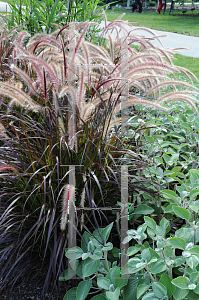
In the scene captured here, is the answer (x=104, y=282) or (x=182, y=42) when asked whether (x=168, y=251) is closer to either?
(x=104, y=282)

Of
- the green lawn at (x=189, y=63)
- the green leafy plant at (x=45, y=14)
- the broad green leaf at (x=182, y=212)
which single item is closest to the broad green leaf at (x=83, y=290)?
the broad green leaf at (x=182, y=212)

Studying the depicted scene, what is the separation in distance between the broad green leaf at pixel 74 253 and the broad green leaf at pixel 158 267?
12.1 inches

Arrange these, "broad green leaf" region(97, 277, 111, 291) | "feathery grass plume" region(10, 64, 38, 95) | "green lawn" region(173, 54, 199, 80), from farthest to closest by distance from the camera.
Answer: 1. "green lawn" region(173, 54, 199, 80)
2. "feathery grass plume" region(10, 64, 38, 95)
3. "broad green leaf" region(97, 277, 111, 291)

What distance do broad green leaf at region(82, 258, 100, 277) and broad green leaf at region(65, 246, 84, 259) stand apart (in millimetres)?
39

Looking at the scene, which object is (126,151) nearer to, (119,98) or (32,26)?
(119,98)

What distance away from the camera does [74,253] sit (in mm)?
1207

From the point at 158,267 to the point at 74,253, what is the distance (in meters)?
0.36

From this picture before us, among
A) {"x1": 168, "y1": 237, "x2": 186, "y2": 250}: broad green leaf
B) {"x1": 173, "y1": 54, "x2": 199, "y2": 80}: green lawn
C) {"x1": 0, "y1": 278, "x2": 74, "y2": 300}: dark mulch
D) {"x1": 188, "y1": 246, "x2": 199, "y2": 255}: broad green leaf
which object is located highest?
{"x1": 173, "y1": 54, "x2": 199, "y2": 80}: green lawn

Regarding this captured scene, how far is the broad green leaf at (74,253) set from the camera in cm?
119

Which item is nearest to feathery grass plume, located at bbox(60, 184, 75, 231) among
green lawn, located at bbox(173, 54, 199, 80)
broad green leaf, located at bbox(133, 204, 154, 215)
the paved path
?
broad green leaf, located at bbox(133, 204, 154, 215)

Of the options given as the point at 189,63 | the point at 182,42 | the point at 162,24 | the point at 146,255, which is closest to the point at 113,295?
the point at 146,255

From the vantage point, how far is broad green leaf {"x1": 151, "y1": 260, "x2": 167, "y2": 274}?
3.31 ft

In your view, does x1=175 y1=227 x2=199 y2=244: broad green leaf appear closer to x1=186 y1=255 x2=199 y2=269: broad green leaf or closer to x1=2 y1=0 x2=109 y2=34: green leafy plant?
x1=186 y1=255 x2=199 y2=269: broad green leaf

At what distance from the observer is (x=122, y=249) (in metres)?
1.31
